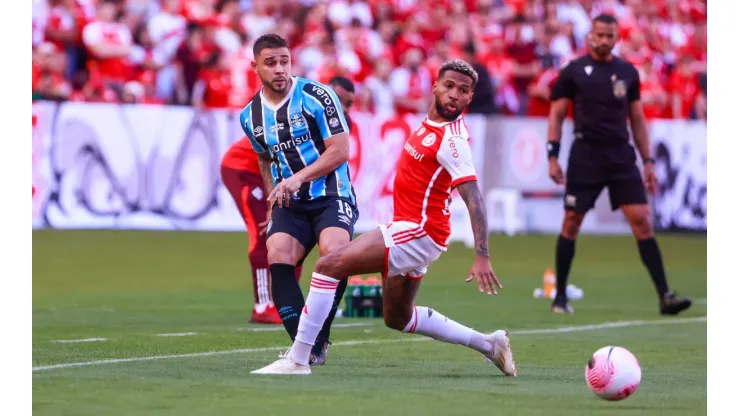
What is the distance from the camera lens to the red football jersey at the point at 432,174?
8.58m

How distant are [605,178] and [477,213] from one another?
18.1ft

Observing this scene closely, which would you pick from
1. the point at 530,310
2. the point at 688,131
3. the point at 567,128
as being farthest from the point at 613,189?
the point at 688,131

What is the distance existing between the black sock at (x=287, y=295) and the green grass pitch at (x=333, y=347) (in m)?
0.35

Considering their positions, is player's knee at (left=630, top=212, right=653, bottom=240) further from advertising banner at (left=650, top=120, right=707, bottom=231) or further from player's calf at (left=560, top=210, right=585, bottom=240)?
advertising banner at (left=650, top=120, right=707, bottom=231)

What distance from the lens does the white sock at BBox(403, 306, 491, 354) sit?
8938 mm

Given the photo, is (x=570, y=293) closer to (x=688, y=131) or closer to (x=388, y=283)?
(x=388, y=283)

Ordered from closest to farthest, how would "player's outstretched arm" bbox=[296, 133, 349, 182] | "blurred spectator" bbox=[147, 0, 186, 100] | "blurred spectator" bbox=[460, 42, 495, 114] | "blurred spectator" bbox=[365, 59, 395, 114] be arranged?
"player's outstretched arm" bbox=[296, 133, 349, 182], "blurred spectator" bbox=[460, 42, 495, 114], "blurred spectator" bbox=[147, 0, 186, 100], "blurred spectator" bbox=[365, 59, 395, 114]

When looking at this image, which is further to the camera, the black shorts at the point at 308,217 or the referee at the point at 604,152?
the referee at the point at 604,152

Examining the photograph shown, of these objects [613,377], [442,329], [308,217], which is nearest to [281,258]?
[308,217]

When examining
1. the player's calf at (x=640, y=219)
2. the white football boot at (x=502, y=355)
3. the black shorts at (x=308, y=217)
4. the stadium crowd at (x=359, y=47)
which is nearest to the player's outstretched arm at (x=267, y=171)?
the black shorts at (x=308, y=217)

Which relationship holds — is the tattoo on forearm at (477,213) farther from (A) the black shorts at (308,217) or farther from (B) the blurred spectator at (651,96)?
(B) the blurred spectator at (651,96)

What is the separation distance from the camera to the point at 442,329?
897 cm

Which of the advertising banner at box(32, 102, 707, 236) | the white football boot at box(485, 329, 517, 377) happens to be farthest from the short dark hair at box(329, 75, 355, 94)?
the advertising banner at box(32, 102, 707, 236)

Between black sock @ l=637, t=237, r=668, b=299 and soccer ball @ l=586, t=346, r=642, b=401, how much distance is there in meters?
6.08
